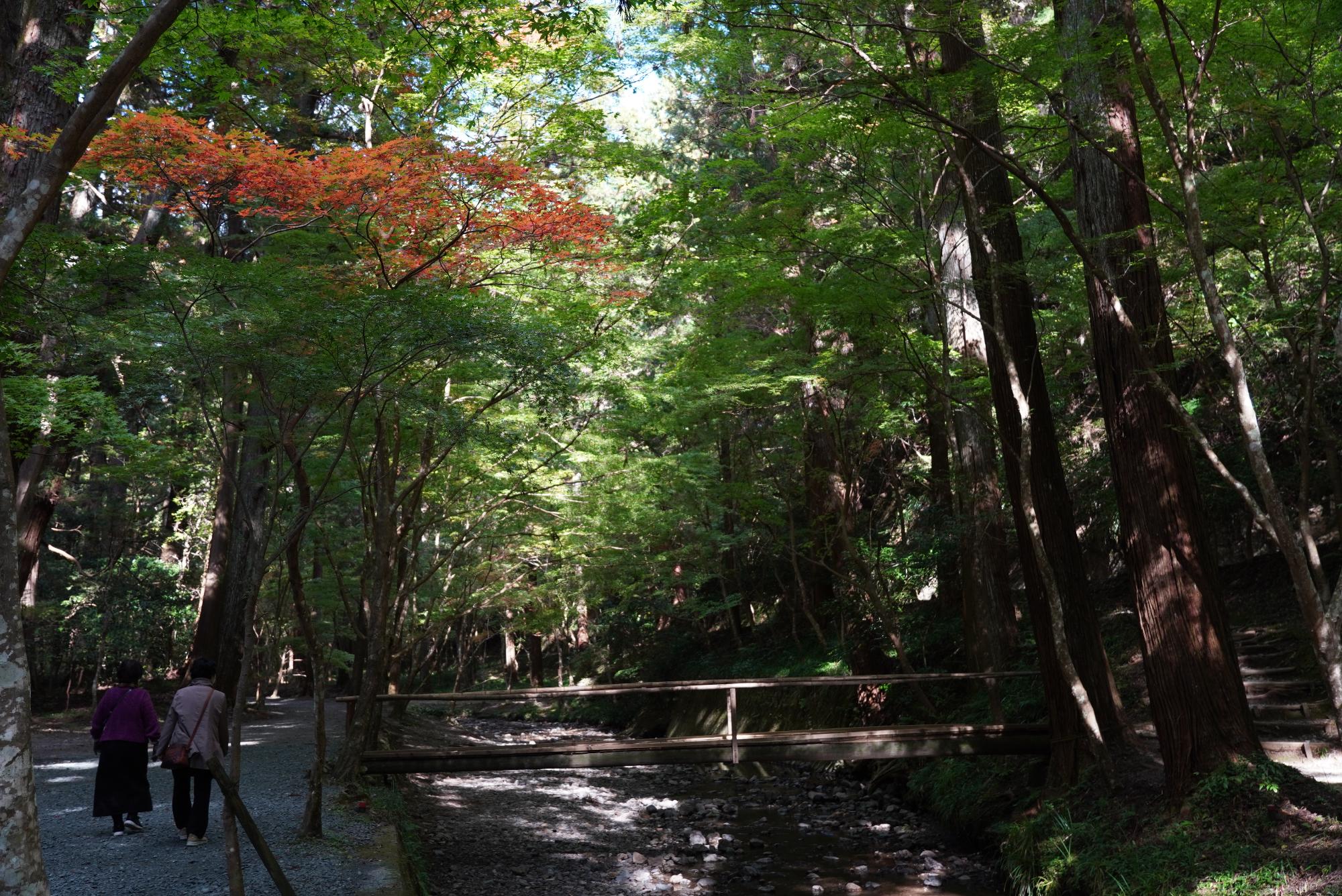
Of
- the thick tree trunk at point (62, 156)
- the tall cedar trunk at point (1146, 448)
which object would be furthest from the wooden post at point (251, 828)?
the tall cedar trunk at point (1146, 448)

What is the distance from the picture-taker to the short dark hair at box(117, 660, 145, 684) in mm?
6664

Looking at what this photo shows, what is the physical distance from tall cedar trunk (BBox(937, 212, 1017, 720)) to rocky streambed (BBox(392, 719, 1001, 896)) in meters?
2.41

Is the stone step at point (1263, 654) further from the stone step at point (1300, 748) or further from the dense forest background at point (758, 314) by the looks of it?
the stone step at point (1300, 748)

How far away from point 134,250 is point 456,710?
69.5ft

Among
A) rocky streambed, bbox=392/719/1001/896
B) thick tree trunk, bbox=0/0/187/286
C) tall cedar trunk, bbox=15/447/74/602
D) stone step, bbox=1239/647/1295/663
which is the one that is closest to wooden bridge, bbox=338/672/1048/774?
rocky streambed, bbox=392/719/1001/896

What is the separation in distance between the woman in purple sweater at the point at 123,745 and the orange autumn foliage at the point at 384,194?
4.04 meters

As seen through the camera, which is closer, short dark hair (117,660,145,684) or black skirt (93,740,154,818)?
short dark hair (117,660,145,684)

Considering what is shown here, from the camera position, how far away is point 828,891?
316 inches

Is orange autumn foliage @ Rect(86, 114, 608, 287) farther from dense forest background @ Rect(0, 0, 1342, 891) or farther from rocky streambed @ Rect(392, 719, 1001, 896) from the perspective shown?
rocky streambed @ Rect(392, 719, 1001, 896)

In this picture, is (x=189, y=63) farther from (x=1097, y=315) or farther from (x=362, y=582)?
(x=1097, y=315)

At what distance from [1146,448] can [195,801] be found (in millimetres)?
7837

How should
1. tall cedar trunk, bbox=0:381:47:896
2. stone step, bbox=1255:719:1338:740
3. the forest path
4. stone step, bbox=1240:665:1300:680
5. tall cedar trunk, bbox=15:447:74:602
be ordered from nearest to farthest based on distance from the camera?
tall cedar trunk, bbox=0:381:47:896
the forest path
stone step, bbox=1255:719:1338:740
stone step, bbox=1240:665:1300:680
tall cedar trunk, bbox=15:447:74:602

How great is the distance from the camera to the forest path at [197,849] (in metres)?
5.64

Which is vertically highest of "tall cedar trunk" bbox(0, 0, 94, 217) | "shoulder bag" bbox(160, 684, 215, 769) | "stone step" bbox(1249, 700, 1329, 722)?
"tall cedar trunk" bbox(0, 0, 94, 217)
